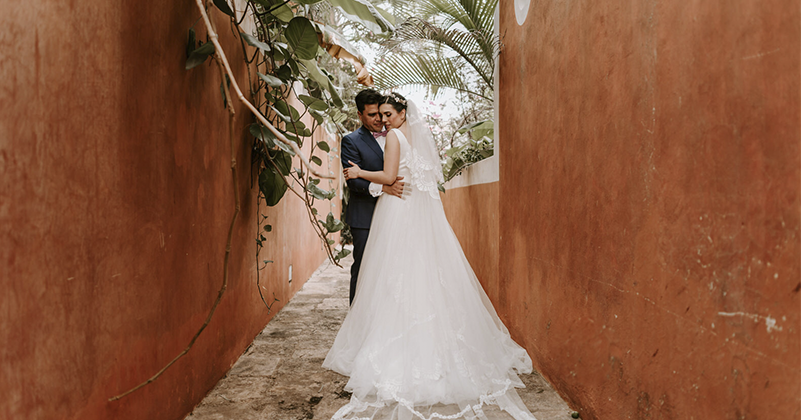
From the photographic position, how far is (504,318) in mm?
3613

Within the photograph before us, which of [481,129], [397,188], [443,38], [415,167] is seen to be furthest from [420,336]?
[443,38]

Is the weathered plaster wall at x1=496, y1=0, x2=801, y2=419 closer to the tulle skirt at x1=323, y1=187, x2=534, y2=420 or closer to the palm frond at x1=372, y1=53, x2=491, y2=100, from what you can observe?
the tulle skirt at x1=323, y1=187, x2=534, y2=420

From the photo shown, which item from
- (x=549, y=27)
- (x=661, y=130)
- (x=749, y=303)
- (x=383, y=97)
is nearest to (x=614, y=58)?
(x=661, y=130)

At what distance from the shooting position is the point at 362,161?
12.1 ft

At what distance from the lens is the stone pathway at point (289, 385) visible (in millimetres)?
2346

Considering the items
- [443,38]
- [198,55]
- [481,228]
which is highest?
[443,38]

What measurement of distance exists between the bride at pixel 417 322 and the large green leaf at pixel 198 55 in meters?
1.38

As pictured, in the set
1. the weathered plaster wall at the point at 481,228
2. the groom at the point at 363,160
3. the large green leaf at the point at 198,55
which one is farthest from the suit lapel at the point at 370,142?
the large green leaf at the point at 198,55

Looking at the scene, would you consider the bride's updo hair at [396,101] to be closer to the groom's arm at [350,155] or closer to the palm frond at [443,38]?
the groom's arm at [350,155]

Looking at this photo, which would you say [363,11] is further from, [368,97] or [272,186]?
[272,186]

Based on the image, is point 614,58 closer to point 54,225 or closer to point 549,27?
point 549,27

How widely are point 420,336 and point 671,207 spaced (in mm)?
1561

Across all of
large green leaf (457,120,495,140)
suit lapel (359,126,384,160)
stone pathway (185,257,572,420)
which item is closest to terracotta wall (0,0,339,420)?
stone pathway (185,257,572,420)

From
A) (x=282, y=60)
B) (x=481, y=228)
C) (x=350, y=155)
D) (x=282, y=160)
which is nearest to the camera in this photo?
(x=282, y=60)
